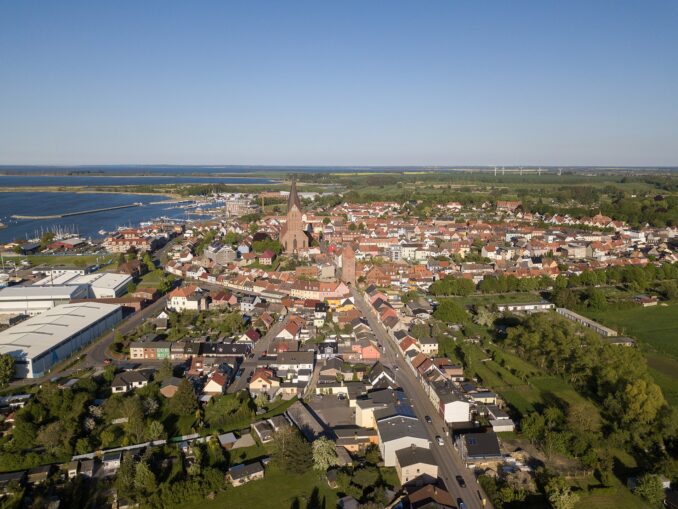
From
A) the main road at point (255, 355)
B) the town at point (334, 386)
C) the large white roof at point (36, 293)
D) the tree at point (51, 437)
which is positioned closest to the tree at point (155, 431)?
the town at point (334, 386)

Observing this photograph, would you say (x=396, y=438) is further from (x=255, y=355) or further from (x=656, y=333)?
(x=656, y=333)

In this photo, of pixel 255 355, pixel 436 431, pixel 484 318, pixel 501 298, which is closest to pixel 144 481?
pixel 436 431

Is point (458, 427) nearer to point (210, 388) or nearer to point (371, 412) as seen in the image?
point (371, 412)

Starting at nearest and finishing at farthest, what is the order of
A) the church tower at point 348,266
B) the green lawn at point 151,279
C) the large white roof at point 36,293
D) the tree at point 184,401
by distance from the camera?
the tree at point 184,401 < the large white roof at point 36,293 < the church tower at point 348,266 < the green lawn at point 151,279

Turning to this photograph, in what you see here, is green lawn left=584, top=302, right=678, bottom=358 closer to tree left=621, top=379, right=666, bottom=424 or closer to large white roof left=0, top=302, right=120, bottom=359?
tree left=621, top=379, right=666, bottom=424

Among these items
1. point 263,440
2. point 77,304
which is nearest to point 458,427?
point 263,440

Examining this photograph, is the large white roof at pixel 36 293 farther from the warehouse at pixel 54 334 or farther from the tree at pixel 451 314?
the tree at pixel 451 314
